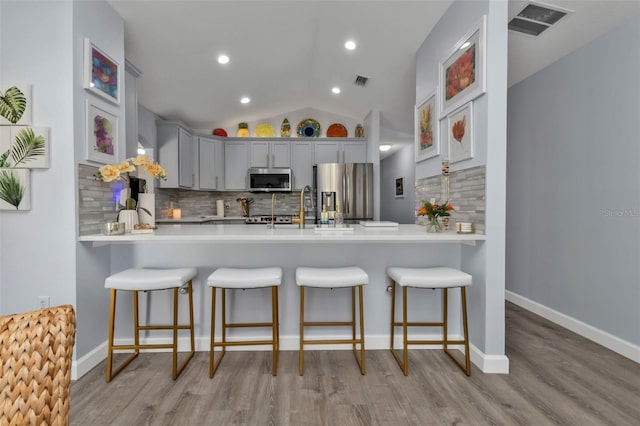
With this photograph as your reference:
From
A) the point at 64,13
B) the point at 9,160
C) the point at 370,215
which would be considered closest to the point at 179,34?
the point at 64,13

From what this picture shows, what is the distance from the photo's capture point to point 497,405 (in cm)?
179

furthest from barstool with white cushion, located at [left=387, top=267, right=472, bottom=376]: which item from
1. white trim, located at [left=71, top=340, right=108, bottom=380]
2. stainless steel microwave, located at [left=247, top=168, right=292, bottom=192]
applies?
stainless steel microwave, located at [left=247, top=168, right=292, bottom=192]

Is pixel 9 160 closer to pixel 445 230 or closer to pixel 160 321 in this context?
pixel 160 321

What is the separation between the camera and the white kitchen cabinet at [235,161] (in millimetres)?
5688

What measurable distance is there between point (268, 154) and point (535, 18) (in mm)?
4120

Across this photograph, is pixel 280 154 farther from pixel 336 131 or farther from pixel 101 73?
pixel 101 73

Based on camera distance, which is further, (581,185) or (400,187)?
(400,187)

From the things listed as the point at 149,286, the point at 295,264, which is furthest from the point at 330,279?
the point at 149,286

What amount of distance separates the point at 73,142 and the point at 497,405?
3012 millimetres

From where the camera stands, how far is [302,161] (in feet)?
18.7

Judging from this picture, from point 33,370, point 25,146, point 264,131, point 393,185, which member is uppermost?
point 264,131

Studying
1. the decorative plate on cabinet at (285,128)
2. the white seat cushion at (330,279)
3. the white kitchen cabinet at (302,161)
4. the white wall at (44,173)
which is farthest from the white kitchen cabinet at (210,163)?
the white seat cushion at (330,279)

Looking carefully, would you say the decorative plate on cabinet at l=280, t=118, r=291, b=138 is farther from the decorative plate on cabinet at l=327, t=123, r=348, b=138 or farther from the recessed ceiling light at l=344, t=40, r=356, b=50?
the recessed ceiling light at l=344, t=40, r=356, b=50

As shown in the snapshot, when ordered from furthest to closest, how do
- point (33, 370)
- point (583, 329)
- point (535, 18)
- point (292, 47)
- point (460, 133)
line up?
point (292, 47) < point (583, 329) < point (535, 18) < point (460, 133) < point (33, 370)
